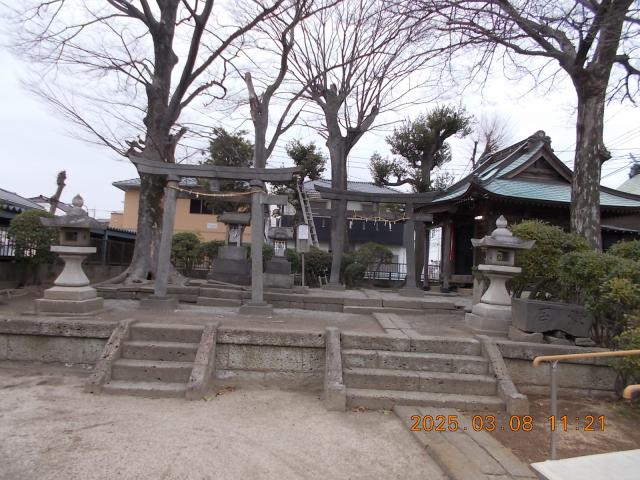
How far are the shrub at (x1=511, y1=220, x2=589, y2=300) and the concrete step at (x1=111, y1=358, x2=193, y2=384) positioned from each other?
19.4 feet

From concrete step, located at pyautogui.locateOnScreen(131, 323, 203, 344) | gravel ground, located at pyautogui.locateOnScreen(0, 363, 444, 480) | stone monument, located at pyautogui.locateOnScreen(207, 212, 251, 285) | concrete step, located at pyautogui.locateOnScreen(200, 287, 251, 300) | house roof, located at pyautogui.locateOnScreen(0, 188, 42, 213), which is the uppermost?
house roof, located at pyautogui.locateOnScreen(0, 188, 42, 213)

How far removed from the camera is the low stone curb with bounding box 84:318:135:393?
508cm

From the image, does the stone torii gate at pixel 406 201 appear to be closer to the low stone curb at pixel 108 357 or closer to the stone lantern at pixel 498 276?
the stone lantern at pixel 498 276

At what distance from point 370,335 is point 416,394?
3.70ft

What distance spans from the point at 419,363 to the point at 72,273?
6.09m

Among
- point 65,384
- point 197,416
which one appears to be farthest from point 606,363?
point 65,384

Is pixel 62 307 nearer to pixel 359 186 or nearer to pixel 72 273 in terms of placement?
pixel 72 273

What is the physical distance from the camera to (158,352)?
5.72 metres

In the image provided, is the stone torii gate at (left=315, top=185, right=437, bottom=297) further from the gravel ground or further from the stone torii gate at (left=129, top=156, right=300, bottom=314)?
the gravel ground

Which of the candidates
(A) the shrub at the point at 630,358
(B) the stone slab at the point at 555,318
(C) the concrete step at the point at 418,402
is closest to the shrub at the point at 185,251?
(C) the concrete step at the point at 418,402

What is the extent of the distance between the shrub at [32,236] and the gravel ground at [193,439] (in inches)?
223

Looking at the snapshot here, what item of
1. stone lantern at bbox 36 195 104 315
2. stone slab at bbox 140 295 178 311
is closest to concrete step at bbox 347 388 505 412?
stone slab at bbox 140 295 178 311

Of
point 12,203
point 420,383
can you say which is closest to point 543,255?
point 420,383

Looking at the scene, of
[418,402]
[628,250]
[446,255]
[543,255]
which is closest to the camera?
[418,402]
